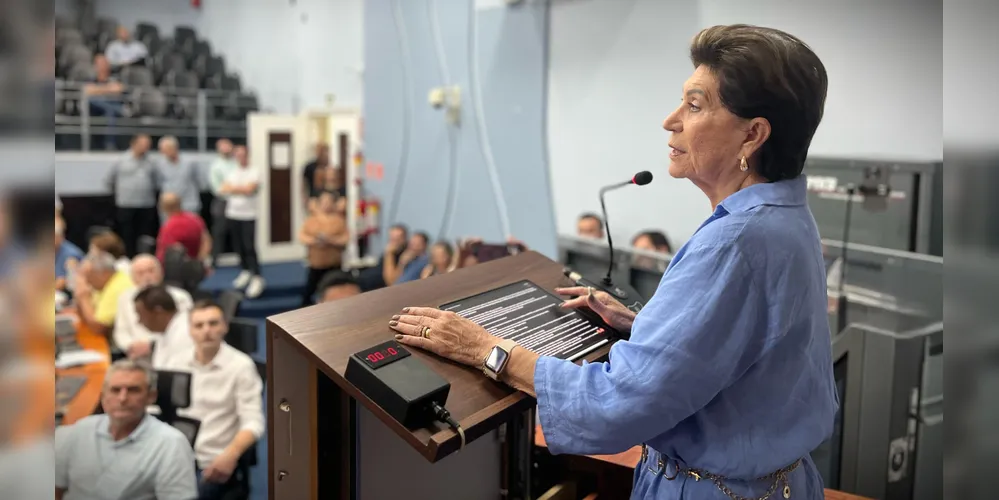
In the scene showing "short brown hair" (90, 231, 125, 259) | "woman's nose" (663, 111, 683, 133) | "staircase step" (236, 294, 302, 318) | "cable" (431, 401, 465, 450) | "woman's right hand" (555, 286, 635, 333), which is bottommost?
"staircase step" (236, 294, 302, 318)

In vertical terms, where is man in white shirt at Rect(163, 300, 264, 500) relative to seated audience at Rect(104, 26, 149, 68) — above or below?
below

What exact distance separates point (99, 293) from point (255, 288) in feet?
9.54

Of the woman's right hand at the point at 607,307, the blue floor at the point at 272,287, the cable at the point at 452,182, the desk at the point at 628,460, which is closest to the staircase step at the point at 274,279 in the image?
the blue floor at the point at 272,287

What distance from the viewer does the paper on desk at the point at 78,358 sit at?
3479mm

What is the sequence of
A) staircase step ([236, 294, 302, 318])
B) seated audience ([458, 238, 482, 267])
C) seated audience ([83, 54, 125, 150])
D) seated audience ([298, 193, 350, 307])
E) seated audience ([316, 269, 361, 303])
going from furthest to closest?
seated audience ([83, 54, 125, 150]) → staircase step ([236, 294, 302, 318]) → seated audience ([298, 193, 350, 307]) → seated audience ([316, 269, 361, 303]) → seated audience ([458, 238, 482, 267])

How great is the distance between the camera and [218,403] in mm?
3021

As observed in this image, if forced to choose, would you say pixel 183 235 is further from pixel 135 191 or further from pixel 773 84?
pixel 773 84

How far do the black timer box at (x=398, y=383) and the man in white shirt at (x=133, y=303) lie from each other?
2.99 m

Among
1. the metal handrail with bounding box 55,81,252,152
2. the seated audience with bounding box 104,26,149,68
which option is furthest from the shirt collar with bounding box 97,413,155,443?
the seated audience with bounding box 104,26,149,68

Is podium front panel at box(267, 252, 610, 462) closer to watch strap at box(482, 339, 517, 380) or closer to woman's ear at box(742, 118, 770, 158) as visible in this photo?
watch strap at box(482, 339, 517, 380)

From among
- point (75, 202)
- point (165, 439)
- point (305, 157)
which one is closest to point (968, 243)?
point (165, 439)

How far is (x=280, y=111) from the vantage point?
1039 cm

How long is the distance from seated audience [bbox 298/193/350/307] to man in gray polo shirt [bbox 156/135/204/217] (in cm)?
197

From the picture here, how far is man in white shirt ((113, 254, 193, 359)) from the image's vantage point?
4.01 metres
